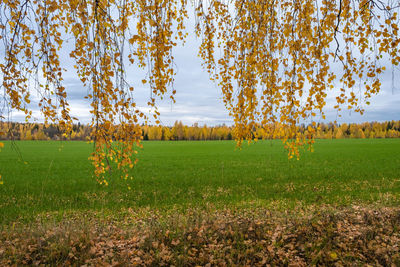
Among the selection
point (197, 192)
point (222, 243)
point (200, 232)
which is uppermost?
point (200, 232)

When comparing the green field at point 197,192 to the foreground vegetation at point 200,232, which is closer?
the foreground vegetation at point 200,232

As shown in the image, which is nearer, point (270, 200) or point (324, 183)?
point (270, 200)

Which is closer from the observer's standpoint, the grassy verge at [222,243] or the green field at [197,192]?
the grassy verge at [222,243]

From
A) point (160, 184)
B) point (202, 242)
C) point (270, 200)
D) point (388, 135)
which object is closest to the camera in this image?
point (202, 242)

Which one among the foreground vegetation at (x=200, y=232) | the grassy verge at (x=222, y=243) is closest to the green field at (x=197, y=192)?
the foreground vegetation at (x=200, y=232)

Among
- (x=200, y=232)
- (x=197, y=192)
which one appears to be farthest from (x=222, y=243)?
(x=197, y=192)

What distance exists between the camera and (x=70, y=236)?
4367 millimetres

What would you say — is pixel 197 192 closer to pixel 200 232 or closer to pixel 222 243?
pixel 200 232

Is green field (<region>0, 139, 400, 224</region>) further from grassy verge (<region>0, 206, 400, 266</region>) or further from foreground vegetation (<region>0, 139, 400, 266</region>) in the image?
grassy verge (<region>0, 206, 400, 266</region>)

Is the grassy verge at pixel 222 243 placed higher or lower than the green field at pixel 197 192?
higher

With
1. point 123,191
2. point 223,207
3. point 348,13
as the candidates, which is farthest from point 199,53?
point 123,191

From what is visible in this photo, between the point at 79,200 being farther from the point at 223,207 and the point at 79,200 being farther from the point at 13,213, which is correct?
the point at 223,207

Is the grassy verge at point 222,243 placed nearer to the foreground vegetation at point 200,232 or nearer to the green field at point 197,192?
the foreground vegetation at point 200,232

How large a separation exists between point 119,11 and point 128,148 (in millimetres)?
1977
